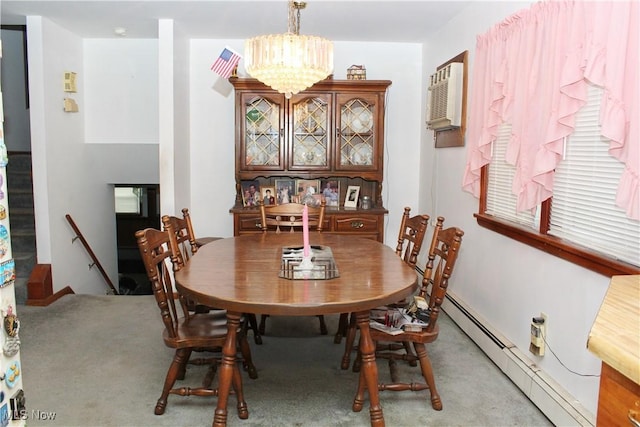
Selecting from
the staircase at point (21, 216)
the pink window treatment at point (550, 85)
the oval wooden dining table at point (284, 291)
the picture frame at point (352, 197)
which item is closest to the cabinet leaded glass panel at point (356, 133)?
the picture frame at point (352, 197)

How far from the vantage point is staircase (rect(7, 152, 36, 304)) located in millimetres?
4250

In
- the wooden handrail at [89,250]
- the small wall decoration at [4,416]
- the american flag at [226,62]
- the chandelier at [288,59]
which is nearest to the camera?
the small wall decoration at [4,416]

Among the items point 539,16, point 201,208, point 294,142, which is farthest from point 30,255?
point 539,16

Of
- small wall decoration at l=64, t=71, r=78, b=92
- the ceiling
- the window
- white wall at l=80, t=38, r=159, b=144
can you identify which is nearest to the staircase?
white wall at l=80, t=38, r=159, b=144

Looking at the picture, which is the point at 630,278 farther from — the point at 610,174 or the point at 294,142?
the point at 294,142

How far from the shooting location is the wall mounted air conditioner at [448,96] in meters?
3.45

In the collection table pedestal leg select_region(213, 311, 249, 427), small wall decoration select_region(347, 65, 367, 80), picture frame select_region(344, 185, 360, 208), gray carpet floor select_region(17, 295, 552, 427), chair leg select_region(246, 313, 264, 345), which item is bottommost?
gray carpet floor select_region(17, 295, 552, 427)

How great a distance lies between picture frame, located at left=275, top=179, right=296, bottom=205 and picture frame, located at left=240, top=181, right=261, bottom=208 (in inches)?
7.6

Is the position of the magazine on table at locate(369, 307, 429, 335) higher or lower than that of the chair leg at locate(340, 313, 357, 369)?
higher

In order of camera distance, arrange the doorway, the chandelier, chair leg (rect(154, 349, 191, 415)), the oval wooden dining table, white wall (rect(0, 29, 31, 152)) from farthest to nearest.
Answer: the doorway
white wall (rect(0, 29, 31, 152))
the chandelier
chair leg (rect(154, 349, 191, 415))
the oval wooden dining table

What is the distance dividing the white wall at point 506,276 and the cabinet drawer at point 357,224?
1.81 ft

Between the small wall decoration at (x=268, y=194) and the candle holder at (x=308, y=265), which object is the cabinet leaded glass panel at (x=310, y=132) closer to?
the small wall decoration at (x=268, y=194)

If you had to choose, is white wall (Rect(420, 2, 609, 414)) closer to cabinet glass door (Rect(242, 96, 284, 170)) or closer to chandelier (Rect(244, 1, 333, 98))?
chandelier (Rect(244, 1, 333, 98))

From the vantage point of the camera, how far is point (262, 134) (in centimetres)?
425
